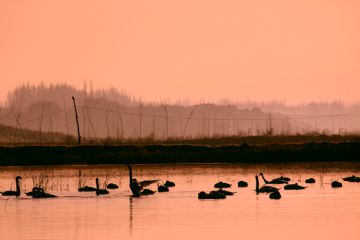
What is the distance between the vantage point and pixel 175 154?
92875 mm

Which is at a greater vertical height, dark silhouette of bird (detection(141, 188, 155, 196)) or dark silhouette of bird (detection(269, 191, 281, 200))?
dark silhouette of bird (detection(141, 188, 155, 196))

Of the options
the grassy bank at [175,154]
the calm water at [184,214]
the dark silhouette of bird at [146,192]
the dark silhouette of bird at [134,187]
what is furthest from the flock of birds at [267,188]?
the grassy bank at [175,154]

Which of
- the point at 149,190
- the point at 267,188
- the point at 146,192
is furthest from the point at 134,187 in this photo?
the point at 267,188

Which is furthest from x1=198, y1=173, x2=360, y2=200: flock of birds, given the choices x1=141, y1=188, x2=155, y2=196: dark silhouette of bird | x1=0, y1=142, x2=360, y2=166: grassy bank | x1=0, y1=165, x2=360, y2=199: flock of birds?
x1=0, y1=142, x2=360, y2=166: grassy bank

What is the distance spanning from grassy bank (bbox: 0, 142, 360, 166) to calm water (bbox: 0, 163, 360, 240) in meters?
22.4

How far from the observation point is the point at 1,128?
145750mm

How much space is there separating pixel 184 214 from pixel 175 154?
1834 inches

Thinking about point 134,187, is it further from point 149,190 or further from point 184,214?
point 184,214

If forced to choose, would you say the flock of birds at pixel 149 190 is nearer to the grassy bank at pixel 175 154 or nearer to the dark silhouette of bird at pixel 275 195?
the dark silhouette of bird at pixel 275 195

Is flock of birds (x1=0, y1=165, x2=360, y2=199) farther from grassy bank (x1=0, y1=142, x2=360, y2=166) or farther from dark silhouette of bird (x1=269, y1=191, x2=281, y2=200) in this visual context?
grassy bank (x1=0, y1=142, x2=360, y2=166)

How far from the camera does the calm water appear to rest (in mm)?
39719

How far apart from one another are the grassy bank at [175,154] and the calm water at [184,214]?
2240cm

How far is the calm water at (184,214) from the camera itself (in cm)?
3972

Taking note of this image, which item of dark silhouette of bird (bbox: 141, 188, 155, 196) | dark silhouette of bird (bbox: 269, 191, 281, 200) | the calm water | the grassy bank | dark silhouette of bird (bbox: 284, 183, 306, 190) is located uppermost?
the grassy bank
